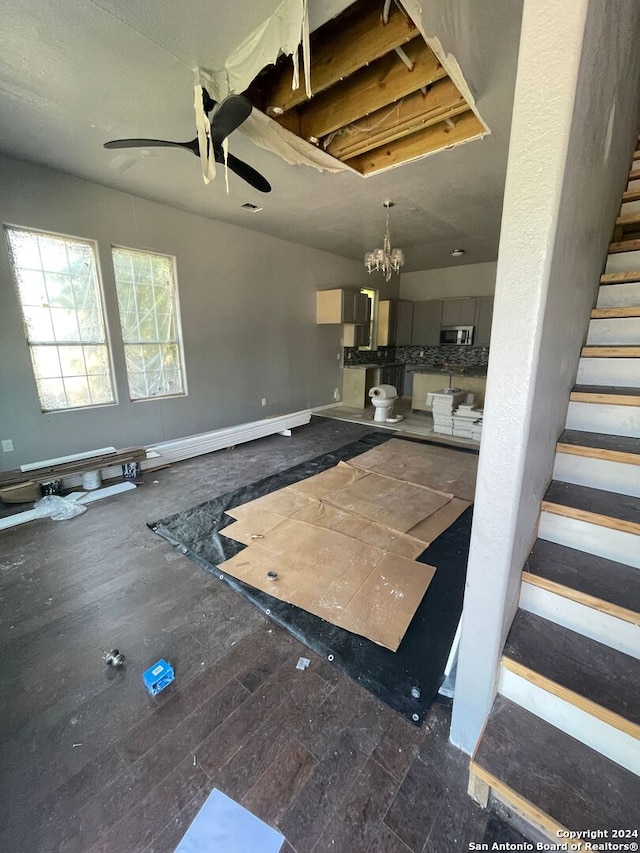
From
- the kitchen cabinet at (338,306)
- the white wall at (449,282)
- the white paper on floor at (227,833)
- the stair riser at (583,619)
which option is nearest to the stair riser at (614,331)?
the stair riser at (583,619)

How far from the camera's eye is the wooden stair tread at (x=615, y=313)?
5.74 ft

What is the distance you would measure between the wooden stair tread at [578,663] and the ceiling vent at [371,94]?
104 inches

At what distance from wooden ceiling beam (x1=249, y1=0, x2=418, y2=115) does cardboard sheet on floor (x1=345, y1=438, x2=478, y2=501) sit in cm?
299

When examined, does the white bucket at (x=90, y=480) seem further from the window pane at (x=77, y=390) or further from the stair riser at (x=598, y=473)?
the stair riser at (x=598, y=473)

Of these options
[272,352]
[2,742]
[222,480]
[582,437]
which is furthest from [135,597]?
[272,352]

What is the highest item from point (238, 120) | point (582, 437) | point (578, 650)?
point (238, 120)

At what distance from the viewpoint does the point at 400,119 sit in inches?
90.7

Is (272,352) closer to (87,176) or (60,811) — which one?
(87,176)

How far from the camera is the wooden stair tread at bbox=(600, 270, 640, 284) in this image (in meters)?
1.88

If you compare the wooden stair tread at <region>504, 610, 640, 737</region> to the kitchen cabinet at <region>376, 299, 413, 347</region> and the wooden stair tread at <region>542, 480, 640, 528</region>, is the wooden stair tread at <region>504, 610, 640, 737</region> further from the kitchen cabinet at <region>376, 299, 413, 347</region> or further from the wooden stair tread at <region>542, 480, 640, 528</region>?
the kitchen cabinet at <region>376, 299, 413, 347</region>

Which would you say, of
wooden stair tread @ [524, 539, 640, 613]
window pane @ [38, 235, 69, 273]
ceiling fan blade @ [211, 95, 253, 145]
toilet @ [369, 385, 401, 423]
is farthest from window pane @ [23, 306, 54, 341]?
wooden stair tread @ [524, 539, 640, 613]

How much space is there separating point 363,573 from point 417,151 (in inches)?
122

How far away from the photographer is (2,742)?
1.25 m

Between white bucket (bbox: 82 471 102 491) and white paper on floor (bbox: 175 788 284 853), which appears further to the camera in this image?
white bucket (bbox: 82 471 102 491)
